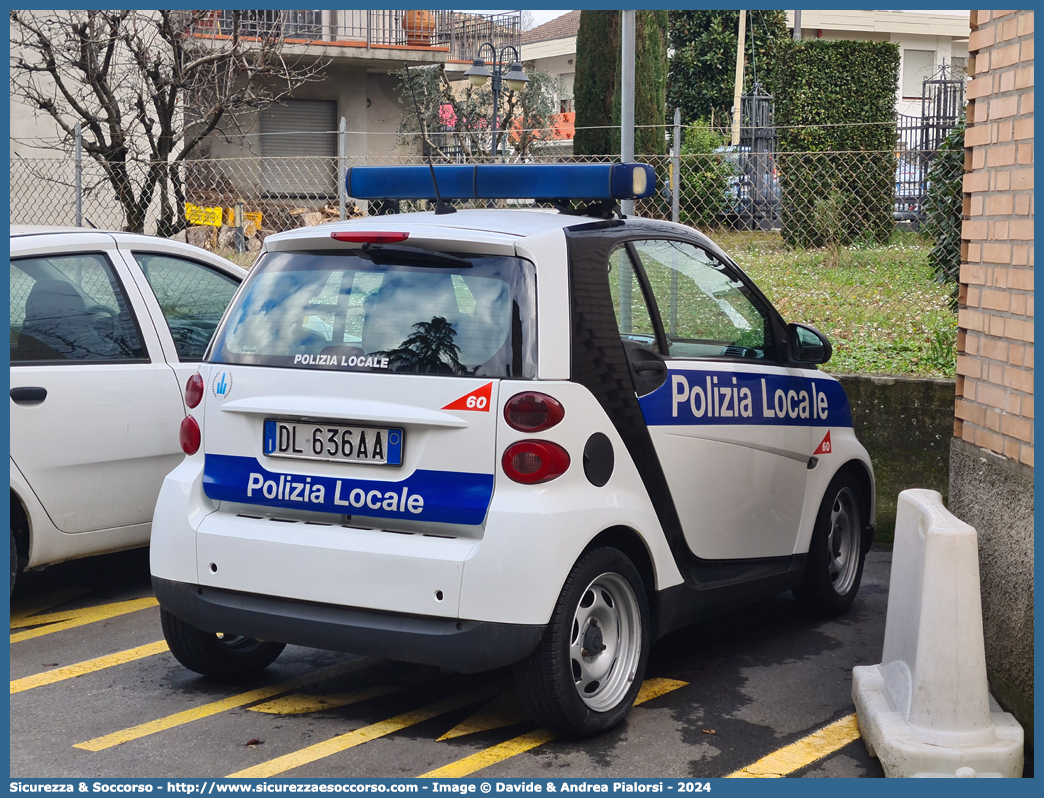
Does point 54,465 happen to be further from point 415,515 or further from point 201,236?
point 201,236

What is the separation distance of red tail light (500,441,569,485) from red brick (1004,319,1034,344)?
163cm

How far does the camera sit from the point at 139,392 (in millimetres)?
5496

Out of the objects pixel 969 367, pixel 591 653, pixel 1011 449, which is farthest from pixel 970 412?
pixel 591 653

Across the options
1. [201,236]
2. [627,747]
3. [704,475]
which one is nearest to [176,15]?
[201,236]

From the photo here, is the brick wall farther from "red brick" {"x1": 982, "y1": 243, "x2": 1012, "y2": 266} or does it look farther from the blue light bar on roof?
the blue light bar on roof

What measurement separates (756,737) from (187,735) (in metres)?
1.94

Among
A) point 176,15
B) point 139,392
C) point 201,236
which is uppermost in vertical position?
point 176,15

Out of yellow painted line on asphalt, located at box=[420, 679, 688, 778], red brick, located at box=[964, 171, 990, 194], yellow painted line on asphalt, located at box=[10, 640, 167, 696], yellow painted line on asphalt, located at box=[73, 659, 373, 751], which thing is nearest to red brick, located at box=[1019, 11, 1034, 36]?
red brick, located at box=[964, 171, 990, 194]

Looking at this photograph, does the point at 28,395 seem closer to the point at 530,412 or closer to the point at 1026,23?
the point at 530,412

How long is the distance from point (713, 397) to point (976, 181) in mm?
1250

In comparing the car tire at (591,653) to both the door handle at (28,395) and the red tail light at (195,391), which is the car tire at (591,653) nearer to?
the red tail light at (195,391)

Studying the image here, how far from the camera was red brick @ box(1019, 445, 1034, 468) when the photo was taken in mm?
3889

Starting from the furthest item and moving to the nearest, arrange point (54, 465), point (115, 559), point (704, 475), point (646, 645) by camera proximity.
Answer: point (115, 559) → point (54, 465) → point (704, 475) → point (646, 645)

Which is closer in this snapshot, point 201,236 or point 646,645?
point 646,645
